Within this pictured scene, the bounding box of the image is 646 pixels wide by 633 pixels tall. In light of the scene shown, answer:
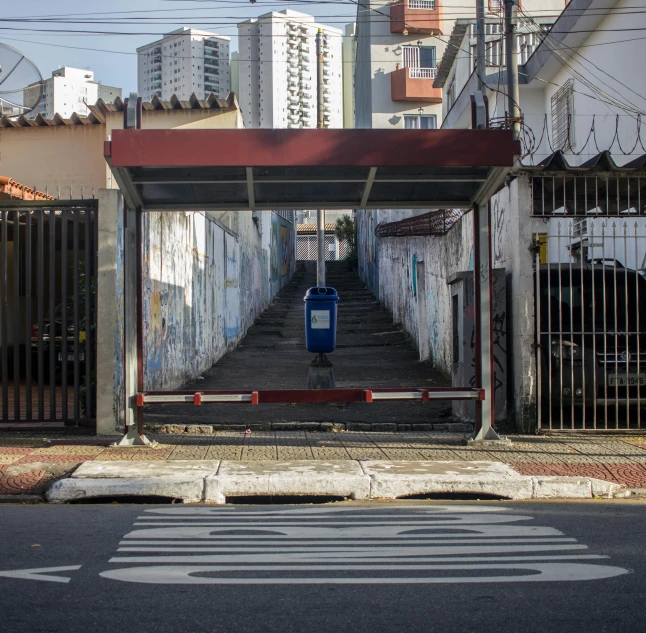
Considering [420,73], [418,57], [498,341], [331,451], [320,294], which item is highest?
[418,57]

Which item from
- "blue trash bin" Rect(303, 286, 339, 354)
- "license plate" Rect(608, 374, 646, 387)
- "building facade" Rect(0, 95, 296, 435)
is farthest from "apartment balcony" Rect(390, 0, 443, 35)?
"license plate" Rect(608, 374, 646, 387)

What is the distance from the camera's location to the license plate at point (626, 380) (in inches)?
354

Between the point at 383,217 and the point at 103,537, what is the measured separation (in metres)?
23.1

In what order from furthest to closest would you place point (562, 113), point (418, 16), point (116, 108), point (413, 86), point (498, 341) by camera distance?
1. point (413, 86)
2. point (418, 16)
3. point (562, 113)
4. point (116, 108)
5. point (498, 341)

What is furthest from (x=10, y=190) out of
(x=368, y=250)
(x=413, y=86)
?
(x=413, y=86)

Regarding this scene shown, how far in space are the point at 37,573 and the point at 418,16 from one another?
40.7 m

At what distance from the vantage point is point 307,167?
26.1 feet

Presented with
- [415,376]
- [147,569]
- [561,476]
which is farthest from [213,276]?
[147,569]

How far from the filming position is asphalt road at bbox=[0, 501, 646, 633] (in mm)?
3648

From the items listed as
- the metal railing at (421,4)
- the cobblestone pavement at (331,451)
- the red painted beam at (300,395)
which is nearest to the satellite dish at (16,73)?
the cobblestone pavement at (331,451)

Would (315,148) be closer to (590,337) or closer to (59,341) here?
(590,337)

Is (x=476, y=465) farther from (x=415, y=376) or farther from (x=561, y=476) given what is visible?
(x=415, y=376)

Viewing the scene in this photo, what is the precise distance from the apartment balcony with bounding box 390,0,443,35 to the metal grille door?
3351cm

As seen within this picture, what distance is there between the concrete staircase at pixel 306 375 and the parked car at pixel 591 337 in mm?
1325
